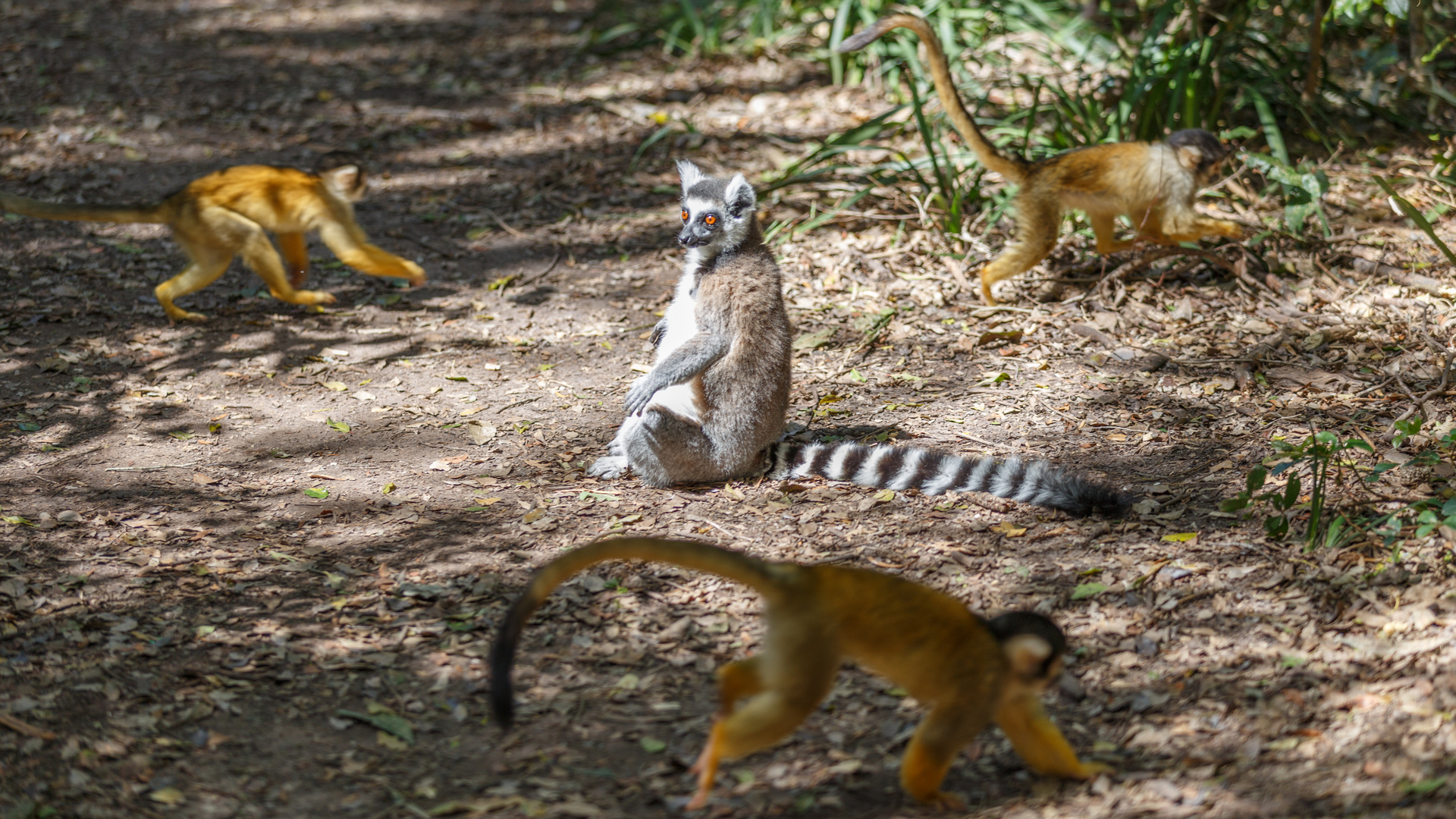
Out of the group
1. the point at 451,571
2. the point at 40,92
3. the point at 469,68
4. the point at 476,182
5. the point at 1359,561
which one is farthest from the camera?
the point at 469,68

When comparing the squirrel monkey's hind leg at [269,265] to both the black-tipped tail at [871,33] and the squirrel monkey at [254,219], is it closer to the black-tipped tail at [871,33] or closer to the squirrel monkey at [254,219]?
the squirrel monkey at [254,219]

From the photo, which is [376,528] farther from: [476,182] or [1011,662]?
[476,182]

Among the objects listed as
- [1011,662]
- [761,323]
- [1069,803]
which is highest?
[761,323]

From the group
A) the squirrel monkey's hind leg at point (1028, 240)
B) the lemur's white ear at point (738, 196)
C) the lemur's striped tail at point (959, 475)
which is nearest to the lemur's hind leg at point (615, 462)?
the lemur's striped tail at point (959, 475)

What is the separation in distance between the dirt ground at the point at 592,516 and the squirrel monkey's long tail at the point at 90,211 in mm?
778

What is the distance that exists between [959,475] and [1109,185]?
9.47 feet

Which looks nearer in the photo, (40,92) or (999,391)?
(999,391)

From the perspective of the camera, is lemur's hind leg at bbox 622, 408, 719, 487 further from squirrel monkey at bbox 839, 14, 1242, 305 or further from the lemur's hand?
squirrel monkey at bbox 839, 14, 1242, 305

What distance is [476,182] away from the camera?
32.6 feet

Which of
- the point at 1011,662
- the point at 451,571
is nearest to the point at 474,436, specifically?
the point at 451,571

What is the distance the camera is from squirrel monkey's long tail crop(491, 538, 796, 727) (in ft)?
10.2

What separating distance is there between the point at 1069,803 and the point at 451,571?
2713 mm

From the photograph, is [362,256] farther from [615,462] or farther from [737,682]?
[737,682]

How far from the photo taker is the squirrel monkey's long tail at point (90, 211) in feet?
22.0
